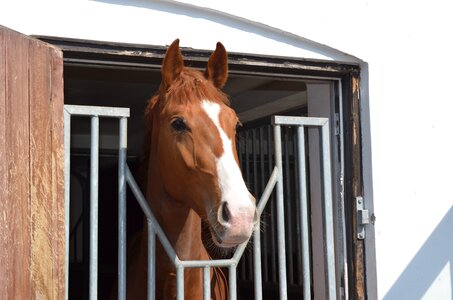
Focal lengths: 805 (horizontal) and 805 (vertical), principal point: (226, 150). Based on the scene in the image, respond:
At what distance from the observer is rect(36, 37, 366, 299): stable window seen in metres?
3.67

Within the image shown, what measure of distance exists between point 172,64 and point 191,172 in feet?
1.55

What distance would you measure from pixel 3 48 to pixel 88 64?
0.70 m

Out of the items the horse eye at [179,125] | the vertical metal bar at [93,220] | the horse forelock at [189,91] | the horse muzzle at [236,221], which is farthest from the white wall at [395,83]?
the horse muzzle at [236,221]

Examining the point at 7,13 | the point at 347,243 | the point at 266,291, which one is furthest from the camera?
the point at 266,291

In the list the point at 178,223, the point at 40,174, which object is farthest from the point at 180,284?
the point at 40,174

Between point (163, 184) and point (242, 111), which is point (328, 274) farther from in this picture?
point (242, 111)

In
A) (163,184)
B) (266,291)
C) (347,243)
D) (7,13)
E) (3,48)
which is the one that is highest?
(7,13)

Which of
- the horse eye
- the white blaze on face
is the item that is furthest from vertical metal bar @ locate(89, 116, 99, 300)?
the white blaze on face

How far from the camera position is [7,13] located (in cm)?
326

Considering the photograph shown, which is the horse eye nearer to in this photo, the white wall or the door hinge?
the white wall

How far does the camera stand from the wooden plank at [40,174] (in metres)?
2.83

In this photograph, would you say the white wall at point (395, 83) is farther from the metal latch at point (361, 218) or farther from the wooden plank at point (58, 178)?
the wooden plank at point (58, 178)

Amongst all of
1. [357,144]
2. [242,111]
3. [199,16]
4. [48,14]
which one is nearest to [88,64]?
[48,14]

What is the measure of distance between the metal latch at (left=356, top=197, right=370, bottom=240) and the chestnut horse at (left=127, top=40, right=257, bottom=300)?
781mm
